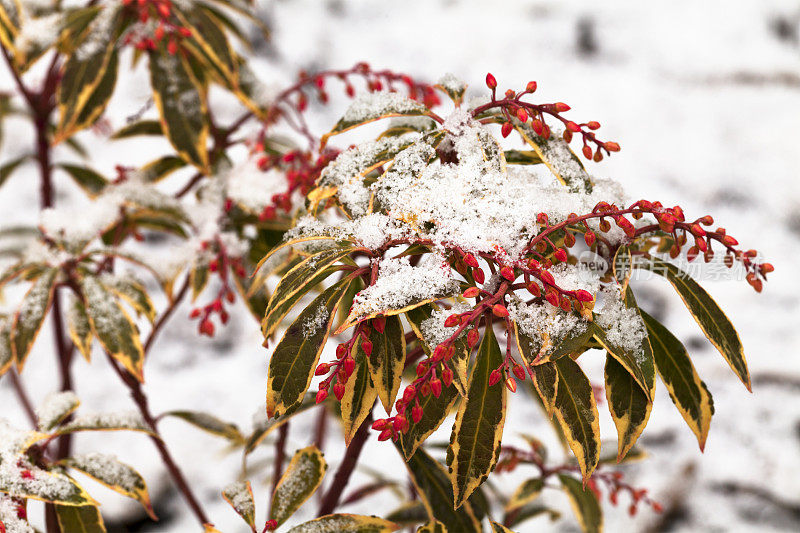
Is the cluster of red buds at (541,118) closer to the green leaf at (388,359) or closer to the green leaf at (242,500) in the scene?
the green leaf at (388,359)

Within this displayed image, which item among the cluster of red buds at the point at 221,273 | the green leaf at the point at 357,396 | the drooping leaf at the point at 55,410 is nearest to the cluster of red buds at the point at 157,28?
the cluster of red buds at the point at 221,273

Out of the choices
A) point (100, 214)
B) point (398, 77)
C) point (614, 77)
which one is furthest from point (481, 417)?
point (614, 77)

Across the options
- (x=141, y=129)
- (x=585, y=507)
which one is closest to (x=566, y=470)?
(x=585, y=507)

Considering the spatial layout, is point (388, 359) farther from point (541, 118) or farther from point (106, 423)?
point (106, 423)

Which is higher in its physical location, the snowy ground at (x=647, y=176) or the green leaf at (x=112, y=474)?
the snowy ground at (x=647, y=176)

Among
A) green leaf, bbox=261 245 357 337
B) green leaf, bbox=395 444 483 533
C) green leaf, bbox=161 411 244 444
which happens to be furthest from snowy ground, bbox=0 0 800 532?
green leaf, bbox=261 245 357 337

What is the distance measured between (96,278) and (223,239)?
0.18m

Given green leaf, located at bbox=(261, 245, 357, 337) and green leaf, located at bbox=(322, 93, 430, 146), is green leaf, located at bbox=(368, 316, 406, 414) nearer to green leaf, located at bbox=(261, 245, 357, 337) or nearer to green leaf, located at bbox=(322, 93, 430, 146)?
green leaf, located at bbox=(261, 245, 357, 337)

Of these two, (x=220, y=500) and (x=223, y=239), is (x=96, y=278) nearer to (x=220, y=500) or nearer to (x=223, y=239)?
(x=223, y=239)

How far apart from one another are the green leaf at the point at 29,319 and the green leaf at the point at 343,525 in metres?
0.43

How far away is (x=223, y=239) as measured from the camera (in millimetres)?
1025

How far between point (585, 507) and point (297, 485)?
45 cm

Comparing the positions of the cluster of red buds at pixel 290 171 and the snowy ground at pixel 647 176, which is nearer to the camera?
the cluster of red buds at pixel 290 171

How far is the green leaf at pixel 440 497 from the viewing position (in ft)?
2.69
